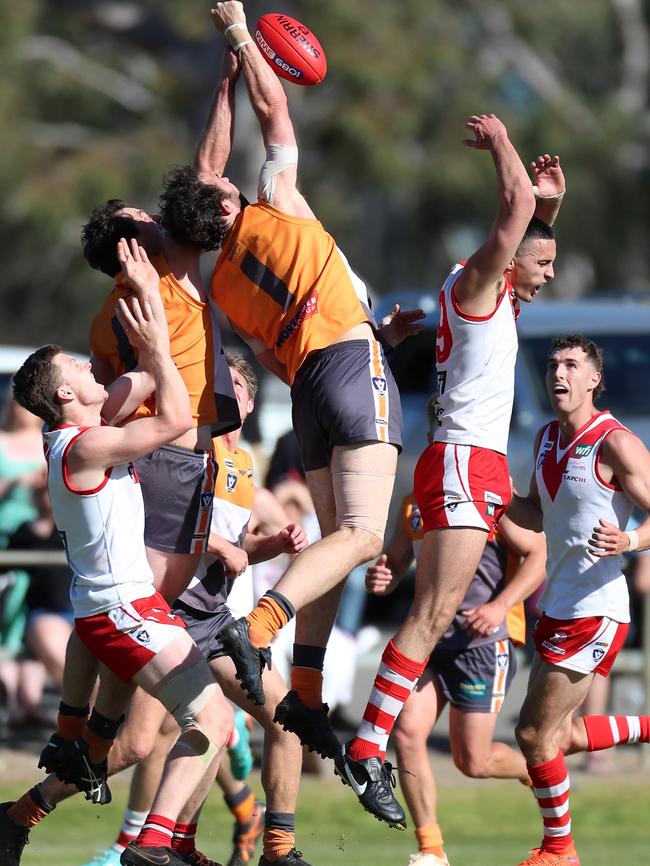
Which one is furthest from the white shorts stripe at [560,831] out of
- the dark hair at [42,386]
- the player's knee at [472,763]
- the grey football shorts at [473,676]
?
the dark hair at [42,386]

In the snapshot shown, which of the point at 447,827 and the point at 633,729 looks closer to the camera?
the point at 633,729

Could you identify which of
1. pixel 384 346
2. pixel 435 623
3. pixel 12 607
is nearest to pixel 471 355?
pixel 384 346

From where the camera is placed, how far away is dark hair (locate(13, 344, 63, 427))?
19.4 feet

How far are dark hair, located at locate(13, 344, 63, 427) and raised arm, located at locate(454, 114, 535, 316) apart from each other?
1706mm

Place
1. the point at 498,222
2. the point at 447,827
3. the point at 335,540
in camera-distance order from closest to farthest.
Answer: the point at 498,222 → the point at 335,540 → the point at 447,827

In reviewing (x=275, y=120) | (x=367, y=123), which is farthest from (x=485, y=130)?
(x=367, y=123)

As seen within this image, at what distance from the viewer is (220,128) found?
671 cm

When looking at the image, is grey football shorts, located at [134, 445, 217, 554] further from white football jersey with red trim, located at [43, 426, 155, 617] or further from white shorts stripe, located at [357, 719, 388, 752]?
white shorts stripe, located at [357, 719, 388, 752]

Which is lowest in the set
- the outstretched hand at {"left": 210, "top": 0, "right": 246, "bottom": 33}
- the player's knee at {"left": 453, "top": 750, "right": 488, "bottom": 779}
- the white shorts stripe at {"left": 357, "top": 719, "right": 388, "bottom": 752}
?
the player's knee at {"left": 453, "top": 750, "right": 488, "bottom": 779}

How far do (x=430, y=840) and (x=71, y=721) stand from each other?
1.93 meters

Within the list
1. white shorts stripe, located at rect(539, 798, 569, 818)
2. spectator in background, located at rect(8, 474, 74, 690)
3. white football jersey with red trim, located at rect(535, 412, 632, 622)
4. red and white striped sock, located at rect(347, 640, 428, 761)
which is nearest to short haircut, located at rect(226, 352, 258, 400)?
white football jersey with red trim, located at rect(535, 412, 632, 622)

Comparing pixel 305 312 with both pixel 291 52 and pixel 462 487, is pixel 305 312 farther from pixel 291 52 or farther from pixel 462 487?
pixel 291 52

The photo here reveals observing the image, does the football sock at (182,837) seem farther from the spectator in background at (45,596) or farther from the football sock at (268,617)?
the spectator in background at (45,596)

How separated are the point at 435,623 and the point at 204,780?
115cm
